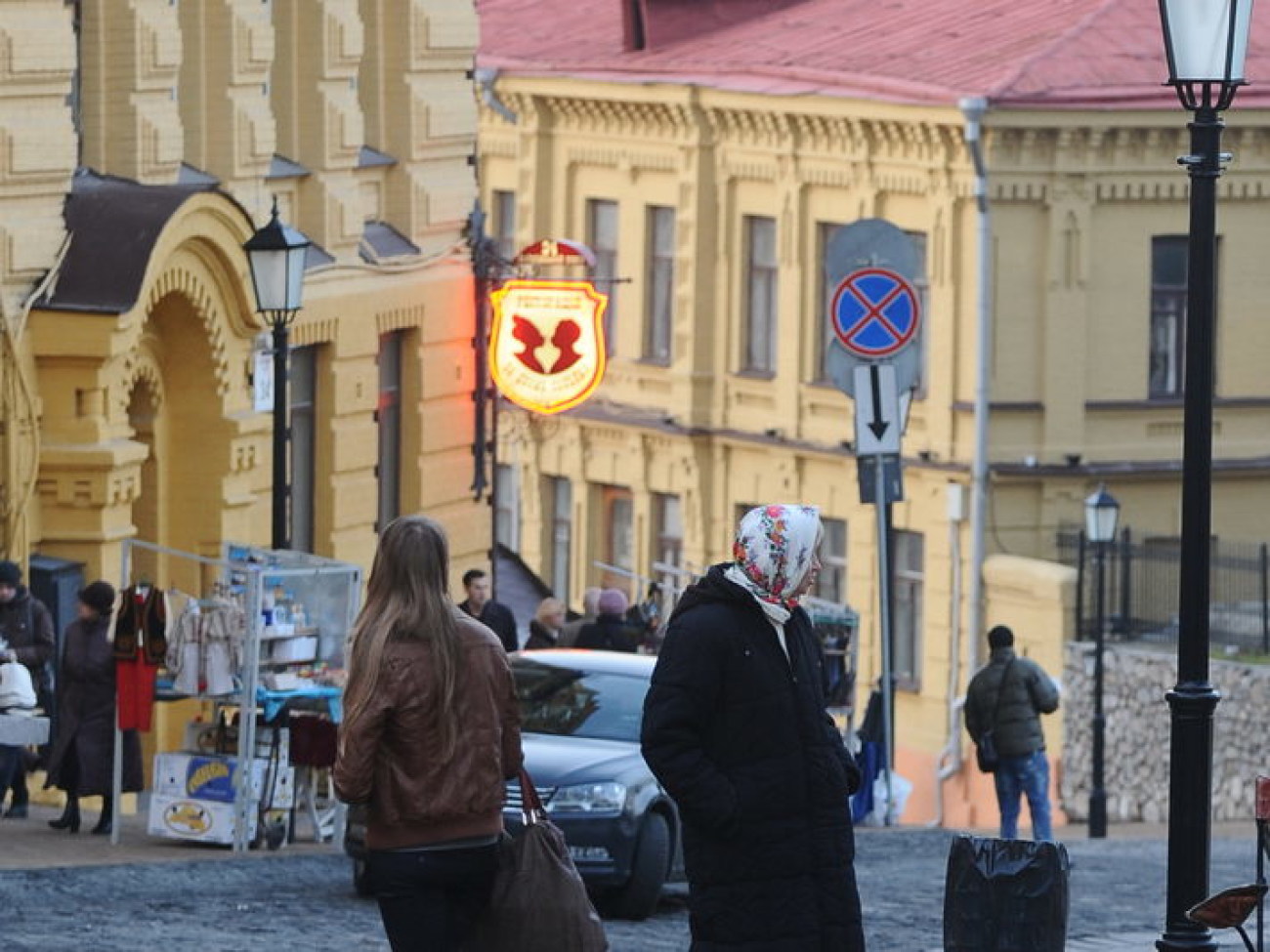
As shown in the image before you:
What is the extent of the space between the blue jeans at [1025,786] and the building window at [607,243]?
25753 millimetres

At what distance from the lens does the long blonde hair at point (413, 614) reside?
11.7 metres

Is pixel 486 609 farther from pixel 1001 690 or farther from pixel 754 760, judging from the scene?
pixel 754 760

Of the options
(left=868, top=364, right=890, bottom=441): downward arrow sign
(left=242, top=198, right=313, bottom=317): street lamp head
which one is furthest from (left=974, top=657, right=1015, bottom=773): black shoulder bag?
(left=242, top=198, right=313, bottom=317): street lamp head

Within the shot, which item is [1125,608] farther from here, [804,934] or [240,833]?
[804,934]

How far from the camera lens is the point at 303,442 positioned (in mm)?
29922

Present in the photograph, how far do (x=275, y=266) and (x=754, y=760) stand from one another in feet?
44.4

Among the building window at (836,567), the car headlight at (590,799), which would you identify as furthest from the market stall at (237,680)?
the building window at (836,567)

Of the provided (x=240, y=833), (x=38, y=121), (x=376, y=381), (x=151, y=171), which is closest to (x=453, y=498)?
(x=376, y=381)

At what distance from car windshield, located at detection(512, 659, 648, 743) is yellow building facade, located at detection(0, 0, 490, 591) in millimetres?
4665

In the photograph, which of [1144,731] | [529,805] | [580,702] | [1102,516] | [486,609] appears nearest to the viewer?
[529,805]

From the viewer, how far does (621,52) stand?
50000 millimetres

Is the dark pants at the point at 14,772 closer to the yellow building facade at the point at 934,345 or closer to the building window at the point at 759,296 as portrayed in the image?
the yellow building facade at the point at 934,345

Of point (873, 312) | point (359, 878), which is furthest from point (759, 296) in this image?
point (359, 878)

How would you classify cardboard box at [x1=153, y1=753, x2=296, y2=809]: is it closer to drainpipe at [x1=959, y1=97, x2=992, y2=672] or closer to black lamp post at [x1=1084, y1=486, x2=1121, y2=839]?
black lamp post at [x1=1084, y1=486, x2=1121, y2=839]
